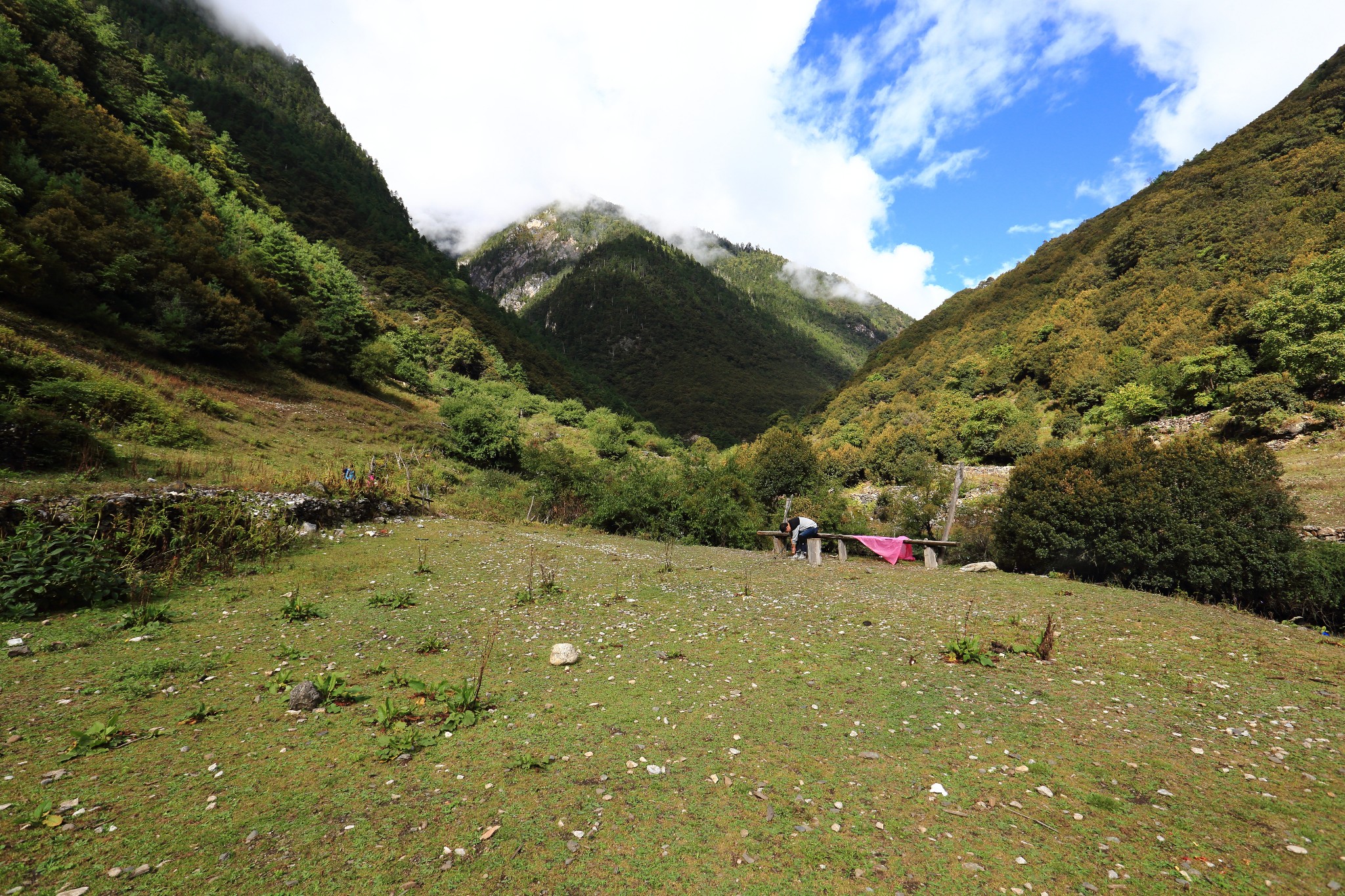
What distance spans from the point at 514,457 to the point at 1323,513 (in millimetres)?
40524

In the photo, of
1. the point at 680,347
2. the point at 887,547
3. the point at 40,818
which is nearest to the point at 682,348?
the point at 680,347

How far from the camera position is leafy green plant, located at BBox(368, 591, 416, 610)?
32.3ft

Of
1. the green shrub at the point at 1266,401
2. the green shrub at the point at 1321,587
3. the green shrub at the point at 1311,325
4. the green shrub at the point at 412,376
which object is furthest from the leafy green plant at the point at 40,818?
the green shrub at the point at 412,376

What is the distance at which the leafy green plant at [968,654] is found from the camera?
797 centimetres

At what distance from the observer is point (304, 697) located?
586cm

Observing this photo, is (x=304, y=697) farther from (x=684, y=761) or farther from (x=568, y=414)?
(x=568, y=414)

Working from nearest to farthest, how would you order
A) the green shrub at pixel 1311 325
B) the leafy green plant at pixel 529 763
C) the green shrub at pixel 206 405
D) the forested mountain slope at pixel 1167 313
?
the leafy green plant at pixel 529 763 → the green shrub at pixel 206 405 → the green shrub at pixel 1311 325 → the forested mountain slope at pixel 1167 313

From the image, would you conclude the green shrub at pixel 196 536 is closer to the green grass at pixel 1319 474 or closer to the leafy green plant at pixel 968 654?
the leafy green plant at pixel 968 654

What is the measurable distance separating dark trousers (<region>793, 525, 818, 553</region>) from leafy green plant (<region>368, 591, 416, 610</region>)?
14.3 meters

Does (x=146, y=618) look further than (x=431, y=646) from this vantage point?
Yes

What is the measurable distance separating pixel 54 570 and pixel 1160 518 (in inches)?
970

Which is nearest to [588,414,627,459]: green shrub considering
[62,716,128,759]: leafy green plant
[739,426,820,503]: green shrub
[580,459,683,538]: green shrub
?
[739,426,820,503]: green shrub

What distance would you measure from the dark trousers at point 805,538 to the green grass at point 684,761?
9.63m

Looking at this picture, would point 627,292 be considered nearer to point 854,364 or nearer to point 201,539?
point 854,364
